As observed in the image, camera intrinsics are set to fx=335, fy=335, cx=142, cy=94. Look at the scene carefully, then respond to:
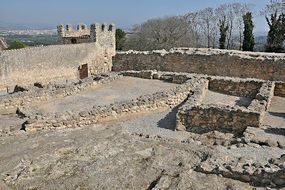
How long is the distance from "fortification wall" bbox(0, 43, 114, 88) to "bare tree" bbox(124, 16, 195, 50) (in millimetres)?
13754

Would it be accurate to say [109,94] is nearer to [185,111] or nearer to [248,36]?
[185,111]

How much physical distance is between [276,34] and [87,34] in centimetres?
2030

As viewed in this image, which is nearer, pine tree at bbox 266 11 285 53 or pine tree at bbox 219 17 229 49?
pine tree at bbox 266 11 285 53

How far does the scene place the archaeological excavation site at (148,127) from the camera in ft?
22.8

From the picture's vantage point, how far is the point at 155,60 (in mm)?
24531

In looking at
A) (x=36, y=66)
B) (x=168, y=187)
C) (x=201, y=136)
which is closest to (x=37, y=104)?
(x=201, y=136)

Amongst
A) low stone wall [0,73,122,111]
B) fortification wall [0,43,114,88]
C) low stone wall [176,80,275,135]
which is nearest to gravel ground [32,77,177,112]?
low stone wall [0,73,122,111]

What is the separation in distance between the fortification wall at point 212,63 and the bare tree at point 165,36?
17886 millimetres

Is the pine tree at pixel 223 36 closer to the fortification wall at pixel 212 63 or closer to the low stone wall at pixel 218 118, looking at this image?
the fortification wall at pixel 212 63

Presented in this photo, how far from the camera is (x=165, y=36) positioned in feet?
147

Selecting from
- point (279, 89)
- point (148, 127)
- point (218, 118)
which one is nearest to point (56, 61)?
point (148, 127)

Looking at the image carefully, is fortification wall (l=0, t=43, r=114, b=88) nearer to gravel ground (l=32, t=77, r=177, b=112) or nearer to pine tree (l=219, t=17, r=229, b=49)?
gravel ground (l=32, t=77, r=177, b=112)

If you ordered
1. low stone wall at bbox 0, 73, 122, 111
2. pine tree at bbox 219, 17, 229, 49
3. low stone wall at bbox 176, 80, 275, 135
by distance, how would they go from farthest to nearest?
pine tree at bbox 219, 17, 229, 49 < low stone wall at bbox 0, 73, 122, 111 < low stone wall at bbox 176, 80, 275, 135

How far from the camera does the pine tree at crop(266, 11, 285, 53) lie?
1356 inches
